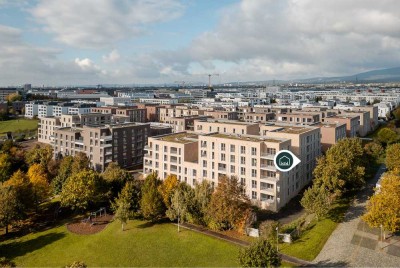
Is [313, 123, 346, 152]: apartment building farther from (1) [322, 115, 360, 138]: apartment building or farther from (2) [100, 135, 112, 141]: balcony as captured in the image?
(2) [100, 135, 112, 141]: balcony

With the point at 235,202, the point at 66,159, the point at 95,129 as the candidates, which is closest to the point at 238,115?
the point at 95,129

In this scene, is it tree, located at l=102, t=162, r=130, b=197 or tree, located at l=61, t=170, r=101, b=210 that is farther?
tree, located at l=102, t=162, r=130, b=197

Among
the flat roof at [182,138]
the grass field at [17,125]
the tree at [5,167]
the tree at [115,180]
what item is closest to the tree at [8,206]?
the tree at [115,180]

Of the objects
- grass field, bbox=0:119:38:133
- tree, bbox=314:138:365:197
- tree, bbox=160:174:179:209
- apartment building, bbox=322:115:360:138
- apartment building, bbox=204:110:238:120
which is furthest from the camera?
grass field, bbox=0:119:38:133

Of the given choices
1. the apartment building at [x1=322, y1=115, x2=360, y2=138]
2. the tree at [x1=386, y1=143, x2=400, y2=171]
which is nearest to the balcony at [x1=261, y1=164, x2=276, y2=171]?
the tree at [x1=386, y1=143, x2=400, y2=171]

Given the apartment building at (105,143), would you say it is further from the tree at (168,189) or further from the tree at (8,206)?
the tree at (168,189)

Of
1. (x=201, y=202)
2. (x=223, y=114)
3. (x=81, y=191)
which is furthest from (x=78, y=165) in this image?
(x=223, y=114)

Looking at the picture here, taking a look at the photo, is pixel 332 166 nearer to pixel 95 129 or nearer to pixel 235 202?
pixel 235 202
